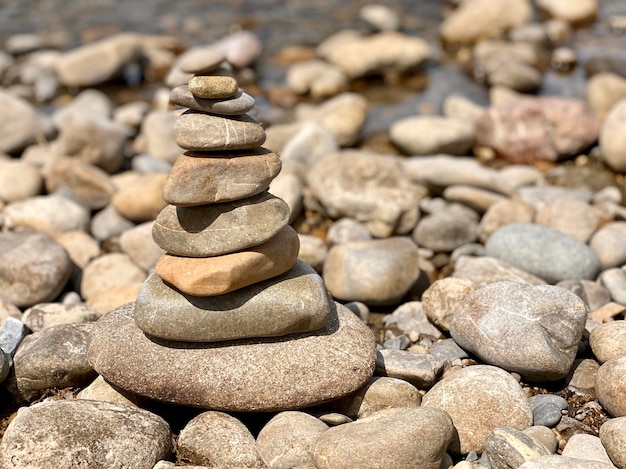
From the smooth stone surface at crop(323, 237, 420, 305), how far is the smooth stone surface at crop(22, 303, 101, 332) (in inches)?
95.6

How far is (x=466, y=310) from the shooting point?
6105 millimetres

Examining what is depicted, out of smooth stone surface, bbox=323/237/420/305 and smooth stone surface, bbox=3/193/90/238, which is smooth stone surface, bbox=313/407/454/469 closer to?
smooth stone surface, bbox=323/237/420/305

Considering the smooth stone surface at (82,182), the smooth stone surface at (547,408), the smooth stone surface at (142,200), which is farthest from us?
the smooth stone surface at (82,182)

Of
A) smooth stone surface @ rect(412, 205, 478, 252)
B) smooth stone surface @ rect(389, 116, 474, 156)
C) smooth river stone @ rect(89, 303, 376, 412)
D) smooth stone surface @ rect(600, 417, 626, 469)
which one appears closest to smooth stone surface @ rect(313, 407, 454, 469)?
smooth river stone @ rect(89, 303, 376, 412)

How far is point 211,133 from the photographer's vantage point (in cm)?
517

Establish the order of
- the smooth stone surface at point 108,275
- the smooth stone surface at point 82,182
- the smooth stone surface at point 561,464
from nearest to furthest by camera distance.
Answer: the smooth stone surface at point 561,464 → the smooth stone surface at point 108,275 → the smooth stone surface at point 82,182

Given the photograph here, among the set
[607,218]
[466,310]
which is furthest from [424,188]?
[466,310]

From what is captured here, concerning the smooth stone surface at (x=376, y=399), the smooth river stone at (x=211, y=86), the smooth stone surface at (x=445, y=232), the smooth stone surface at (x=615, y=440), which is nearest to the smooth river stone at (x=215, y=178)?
the smooth river stone at (x=211, y=86)

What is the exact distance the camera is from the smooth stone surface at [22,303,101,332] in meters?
6.68

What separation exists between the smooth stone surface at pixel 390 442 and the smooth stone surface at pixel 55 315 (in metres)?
2.98

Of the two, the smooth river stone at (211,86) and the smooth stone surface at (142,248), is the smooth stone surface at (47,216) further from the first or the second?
the smooth river stone at (211,86)

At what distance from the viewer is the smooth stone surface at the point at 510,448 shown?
185 inches

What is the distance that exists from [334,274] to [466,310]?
180cm

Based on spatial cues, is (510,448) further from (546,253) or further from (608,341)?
(546,253)
